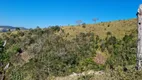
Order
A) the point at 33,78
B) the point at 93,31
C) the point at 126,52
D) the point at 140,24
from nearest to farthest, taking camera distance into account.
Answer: the point at 140,24 < the point at 33,78 < the point at 126,52 < the point at 93,31

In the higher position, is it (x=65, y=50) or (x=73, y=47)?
(x=73, y=47)

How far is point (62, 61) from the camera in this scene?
31.0 m

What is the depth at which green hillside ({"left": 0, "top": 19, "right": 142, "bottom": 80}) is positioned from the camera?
2866 centimetres

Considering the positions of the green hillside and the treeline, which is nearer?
the treeline

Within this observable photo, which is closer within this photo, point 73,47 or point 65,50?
point 65,50

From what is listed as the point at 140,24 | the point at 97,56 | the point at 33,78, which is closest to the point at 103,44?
the point at 97,56

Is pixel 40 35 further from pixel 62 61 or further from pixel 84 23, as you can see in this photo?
Answer: pixel 62 61

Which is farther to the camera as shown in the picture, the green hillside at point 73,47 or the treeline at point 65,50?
the green hillside at point 73,47

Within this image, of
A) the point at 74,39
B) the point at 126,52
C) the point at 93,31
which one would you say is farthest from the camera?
the point at 93,31

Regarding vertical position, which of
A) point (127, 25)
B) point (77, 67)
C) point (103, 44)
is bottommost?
point (77, 67)

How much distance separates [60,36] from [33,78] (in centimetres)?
2411

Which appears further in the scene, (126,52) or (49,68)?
(126,52)

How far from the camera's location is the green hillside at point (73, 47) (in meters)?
28.7

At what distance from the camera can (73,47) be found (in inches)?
1363
